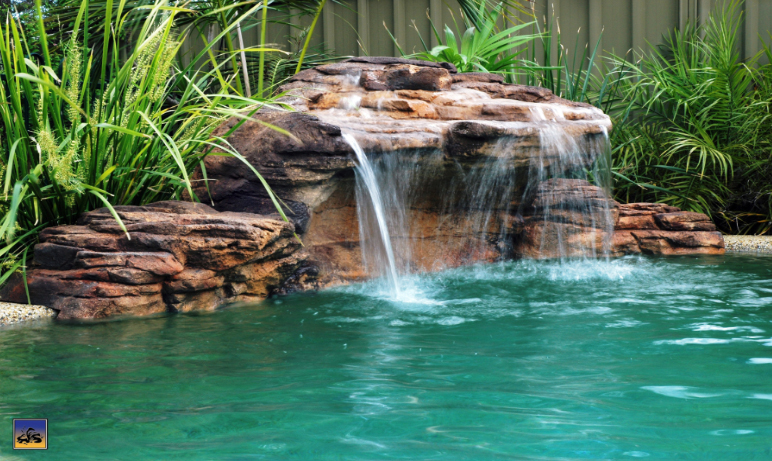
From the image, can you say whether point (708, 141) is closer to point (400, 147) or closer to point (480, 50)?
point (480, 50)

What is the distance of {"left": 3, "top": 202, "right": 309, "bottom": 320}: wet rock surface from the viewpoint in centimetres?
335

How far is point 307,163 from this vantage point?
13.6 feet

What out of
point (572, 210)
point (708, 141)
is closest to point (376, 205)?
point (572, 210)

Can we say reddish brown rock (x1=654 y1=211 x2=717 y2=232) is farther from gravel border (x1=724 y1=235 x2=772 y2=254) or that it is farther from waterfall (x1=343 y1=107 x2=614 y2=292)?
waterfall (x1=343 y1=107 x2=614 y2=292)

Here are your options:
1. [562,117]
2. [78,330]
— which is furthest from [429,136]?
[78,330]

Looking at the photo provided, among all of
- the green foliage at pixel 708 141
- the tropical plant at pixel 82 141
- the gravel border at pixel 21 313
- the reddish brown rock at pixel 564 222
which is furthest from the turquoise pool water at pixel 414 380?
the green foliage at pixel 708 141

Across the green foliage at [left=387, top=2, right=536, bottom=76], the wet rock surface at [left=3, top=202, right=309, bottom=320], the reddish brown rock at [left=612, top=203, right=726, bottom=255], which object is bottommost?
the reddish brown rock at [left=612, top=203, right=726, bottom=255]

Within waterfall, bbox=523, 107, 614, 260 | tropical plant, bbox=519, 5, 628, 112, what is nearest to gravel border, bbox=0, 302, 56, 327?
waterfall, bbox=523, 107, 614, 260

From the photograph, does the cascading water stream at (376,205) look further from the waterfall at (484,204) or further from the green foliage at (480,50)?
the green foliage at (480,50)

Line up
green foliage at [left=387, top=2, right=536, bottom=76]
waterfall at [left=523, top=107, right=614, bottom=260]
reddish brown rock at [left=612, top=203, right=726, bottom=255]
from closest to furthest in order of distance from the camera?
waterfall at [left=523, top=107, right=614, bottom=260]
reddish brown rock at [left=612, top=203, right=726, bottom=255]
green foliage at [left=387, top=2, right=536, bottom=76]

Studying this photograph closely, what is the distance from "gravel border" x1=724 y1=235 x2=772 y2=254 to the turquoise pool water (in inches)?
84.5

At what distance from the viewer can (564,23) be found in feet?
26.7

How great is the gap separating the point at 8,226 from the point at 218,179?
1.52 metres

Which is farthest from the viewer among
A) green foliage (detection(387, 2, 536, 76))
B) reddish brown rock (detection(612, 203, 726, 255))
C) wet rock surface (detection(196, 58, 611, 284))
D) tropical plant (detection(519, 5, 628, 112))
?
tropical plant (detection(519, 5, 628, 112))
